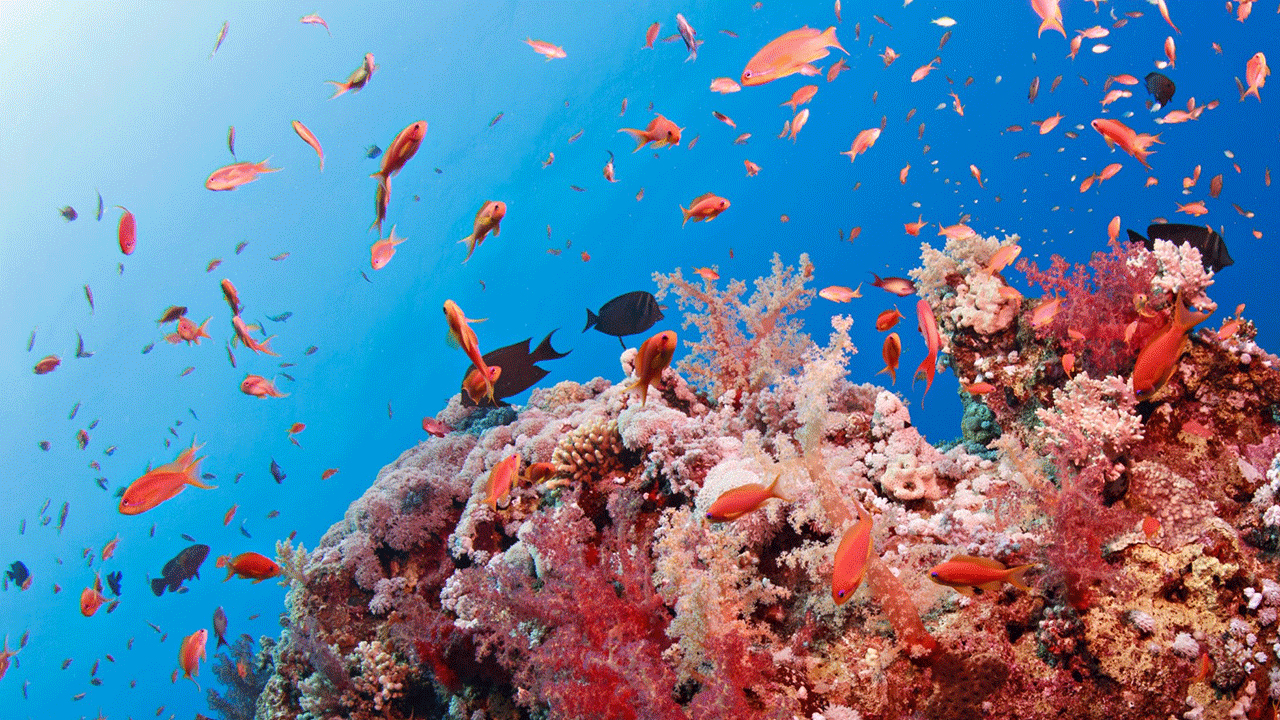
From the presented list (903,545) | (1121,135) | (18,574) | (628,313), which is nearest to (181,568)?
(18,574)

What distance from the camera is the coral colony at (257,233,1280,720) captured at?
267 centimetres

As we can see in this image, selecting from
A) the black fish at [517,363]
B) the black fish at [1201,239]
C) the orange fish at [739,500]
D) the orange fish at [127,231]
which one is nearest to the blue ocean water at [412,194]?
the orange fish at [127,231]

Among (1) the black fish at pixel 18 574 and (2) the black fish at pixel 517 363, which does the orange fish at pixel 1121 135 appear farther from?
(1) the black fish at pixel 18 574

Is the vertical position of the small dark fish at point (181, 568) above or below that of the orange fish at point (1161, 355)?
above

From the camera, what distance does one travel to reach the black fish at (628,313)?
13.7ft

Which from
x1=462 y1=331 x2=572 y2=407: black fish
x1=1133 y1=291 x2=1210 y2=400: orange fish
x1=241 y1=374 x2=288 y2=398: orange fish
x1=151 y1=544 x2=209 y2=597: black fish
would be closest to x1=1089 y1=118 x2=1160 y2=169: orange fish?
x1=1133 y1=291 x2=1210 y2=400: orange fish

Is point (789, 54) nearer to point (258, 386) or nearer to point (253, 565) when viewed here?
point (253, 565)

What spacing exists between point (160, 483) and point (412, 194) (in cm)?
3812

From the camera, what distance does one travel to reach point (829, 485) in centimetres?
304

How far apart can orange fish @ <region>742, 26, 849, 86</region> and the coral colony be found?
1.98 meters

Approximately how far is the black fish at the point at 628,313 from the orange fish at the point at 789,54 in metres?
1.66

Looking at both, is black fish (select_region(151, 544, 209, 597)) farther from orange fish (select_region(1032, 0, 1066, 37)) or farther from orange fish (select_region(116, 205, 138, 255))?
orange fish (select_region(1032, 0, 1066, 37))

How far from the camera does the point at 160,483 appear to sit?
3.67 metres

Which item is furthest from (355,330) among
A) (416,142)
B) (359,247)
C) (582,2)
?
(416,142)
